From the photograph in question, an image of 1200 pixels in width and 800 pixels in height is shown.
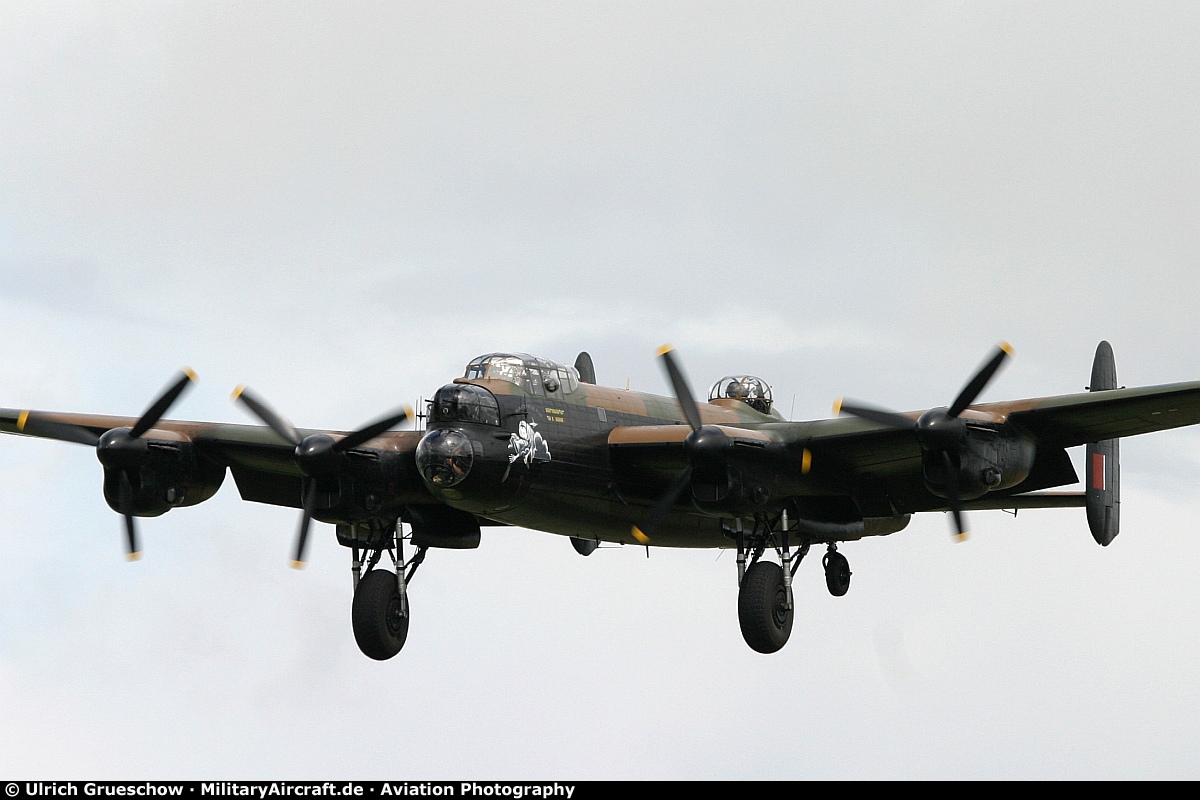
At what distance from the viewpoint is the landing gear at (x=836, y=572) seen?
3641cm

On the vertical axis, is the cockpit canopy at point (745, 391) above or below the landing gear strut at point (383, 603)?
above

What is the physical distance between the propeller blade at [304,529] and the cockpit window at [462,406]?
3265 mm

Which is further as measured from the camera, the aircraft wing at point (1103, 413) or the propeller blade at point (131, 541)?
the propeller blade at point (131, 541)

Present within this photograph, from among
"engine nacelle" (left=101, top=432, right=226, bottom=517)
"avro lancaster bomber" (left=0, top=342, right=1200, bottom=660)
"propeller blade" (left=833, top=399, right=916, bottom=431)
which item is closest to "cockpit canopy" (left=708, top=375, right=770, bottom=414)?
"avro lancaster bomber" (left=0, top=342, right=1200, bottom=660)

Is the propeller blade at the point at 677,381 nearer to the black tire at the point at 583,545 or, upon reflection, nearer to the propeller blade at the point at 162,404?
the black tire at the point at 583,545

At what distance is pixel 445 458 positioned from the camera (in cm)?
2895

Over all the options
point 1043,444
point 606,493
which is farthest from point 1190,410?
point 606,493

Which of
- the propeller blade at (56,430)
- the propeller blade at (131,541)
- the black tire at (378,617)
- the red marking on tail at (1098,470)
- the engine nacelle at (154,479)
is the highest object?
the propeller blade at (56,430)

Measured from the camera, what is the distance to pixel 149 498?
31781 millimetres

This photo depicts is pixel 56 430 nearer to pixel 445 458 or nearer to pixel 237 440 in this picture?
pixel 237 440

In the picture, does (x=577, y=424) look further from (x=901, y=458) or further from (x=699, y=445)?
(x=901, y=458)

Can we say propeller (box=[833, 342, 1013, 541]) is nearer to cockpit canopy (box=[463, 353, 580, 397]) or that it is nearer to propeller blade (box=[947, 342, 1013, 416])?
propeller blade (box=[947, 342, 1013, 416])

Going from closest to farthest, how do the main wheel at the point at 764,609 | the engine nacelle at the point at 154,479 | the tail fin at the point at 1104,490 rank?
the engine nacelle at the point at 154,479
the main wheel at the point at 764,609
the tail fin at the point at 1104,490

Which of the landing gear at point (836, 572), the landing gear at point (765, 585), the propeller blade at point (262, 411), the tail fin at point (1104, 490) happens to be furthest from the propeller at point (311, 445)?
the tail fin at point (1104, 490)
